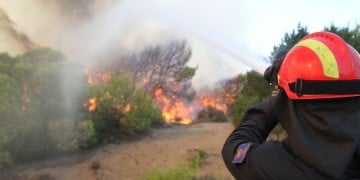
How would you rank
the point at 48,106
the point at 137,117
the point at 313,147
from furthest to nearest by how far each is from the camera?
the point at 137,117
the point at 48,106
the point at 313,147

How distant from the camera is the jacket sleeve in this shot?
6.26ft

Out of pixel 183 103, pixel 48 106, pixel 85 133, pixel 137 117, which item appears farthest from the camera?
pixel 183 103

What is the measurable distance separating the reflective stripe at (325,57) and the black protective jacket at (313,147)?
96 mm

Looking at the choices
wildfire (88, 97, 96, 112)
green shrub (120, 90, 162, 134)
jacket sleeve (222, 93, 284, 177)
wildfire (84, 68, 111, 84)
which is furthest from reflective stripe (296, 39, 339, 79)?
wildfire (84, 68, 111, 84)

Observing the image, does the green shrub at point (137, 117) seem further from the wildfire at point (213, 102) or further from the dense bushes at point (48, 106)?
the wildfire at point (213, 102)

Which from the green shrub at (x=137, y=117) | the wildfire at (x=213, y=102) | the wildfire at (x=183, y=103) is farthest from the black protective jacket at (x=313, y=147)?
the wildfire at (x=213, y=102)

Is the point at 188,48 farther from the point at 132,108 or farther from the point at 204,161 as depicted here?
the point at 204,161

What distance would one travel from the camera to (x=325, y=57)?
175 centimetres

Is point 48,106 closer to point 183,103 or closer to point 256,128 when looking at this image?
point 183,103

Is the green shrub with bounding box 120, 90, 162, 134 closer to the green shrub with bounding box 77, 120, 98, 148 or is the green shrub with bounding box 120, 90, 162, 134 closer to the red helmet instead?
the green shrub with bounding box 77, 120, 98, 148

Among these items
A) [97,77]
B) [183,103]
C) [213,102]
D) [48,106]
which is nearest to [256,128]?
[48,106]

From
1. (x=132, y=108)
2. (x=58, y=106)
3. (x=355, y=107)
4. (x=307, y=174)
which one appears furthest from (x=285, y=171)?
(x=132, y=108)

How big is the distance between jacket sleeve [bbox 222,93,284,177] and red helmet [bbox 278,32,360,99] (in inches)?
4.9

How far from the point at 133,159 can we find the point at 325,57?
15.4 m
